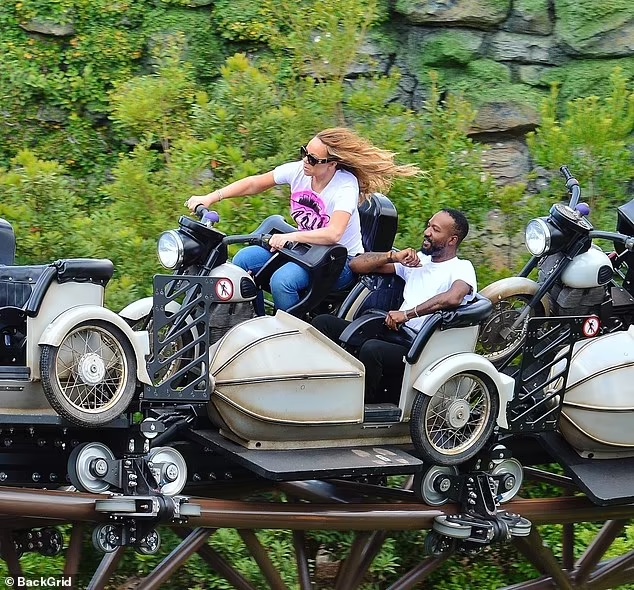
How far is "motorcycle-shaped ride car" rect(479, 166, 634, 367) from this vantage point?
19.2 feet

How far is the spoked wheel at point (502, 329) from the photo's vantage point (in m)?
6.09

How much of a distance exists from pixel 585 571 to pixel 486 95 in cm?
492

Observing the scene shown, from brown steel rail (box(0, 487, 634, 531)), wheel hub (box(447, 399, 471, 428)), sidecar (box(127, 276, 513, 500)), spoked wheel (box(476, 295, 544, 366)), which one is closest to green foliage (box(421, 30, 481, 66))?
spoked wheel (box(476, 295, 544, 366))

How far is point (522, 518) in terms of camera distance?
18.9 feet

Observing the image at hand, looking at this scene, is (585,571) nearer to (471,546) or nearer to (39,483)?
(471,546)

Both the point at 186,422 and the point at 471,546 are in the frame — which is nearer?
the point at 186,422

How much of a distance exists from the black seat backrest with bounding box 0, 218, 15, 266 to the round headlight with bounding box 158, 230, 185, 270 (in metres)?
0.59

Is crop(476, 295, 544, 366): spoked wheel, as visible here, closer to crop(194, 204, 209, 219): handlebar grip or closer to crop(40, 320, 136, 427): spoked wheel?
crop(194, 204, 209, 219): handlebar grip

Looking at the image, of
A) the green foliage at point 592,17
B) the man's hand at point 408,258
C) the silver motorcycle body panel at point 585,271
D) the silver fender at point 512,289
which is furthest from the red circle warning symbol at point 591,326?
the green foliage at point 592,17

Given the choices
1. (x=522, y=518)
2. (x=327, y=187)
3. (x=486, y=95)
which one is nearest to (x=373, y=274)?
(x=327, y=187)

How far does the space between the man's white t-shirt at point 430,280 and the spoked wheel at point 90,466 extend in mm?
1370

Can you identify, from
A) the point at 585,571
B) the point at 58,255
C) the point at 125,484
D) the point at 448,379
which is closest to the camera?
the point at 125,484

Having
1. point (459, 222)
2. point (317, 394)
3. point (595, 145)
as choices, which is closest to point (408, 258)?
point (459, 222)

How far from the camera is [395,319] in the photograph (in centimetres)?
531
